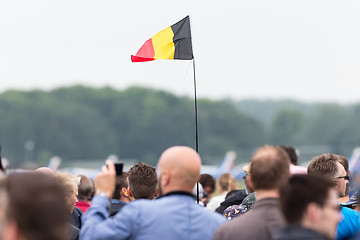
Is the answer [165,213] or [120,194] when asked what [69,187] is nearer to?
[120,194]

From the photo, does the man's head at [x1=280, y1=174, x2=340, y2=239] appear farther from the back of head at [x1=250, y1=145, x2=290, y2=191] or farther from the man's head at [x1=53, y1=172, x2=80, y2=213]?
the man's head at [x1=53, y1=172, x2=80, y2=213]

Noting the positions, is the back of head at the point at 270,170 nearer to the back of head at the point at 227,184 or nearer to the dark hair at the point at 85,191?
the dark hair at the point at 85,191

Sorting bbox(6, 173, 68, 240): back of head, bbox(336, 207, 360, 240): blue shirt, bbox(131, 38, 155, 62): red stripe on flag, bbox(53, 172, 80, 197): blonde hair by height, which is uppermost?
bbox(131, 38, 155, 62): red stripe on flag

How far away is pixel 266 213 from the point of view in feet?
12.8

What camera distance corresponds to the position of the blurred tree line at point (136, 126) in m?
109

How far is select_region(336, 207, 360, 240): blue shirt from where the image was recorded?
5.18 metres

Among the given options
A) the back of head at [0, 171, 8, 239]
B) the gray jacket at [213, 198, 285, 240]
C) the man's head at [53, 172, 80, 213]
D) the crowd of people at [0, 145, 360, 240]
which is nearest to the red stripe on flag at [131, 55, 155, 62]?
the man's head at [53, 172, 80, 213]

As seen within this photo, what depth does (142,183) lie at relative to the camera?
5344 mm

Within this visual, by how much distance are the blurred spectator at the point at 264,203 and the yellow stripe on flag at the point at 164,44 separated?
9.61ft

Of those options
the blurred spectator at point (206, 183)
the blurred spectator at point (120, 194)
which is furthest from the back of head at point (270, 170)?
the blurred spectator at point (206, 183)

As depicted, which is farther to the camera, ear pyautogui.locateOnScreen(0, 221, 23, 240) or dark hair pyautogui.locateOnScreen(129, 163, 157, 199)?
dark hair pyautogui.locateOnScreen(129, 163, 157, 199)

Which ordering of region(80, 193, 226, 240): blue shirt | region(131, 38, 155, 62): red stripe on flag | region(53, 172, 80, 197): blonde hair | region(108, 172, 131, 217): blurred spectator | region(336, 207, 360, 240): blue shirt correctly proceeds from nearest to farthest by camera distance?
region(80, 193, 226, 240): blue shirt < region(336, 207, 360, 240): blue shirt < region(53, 172, 80, 197): blonde hair < region(108, 172, 131, 217): blurred spectator < region(131, 38, 155, 62): red stripe on flag

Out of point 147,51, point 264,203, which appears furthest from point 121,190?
point 264,203

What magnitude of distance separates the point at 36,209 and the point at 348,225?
2.99 meters
